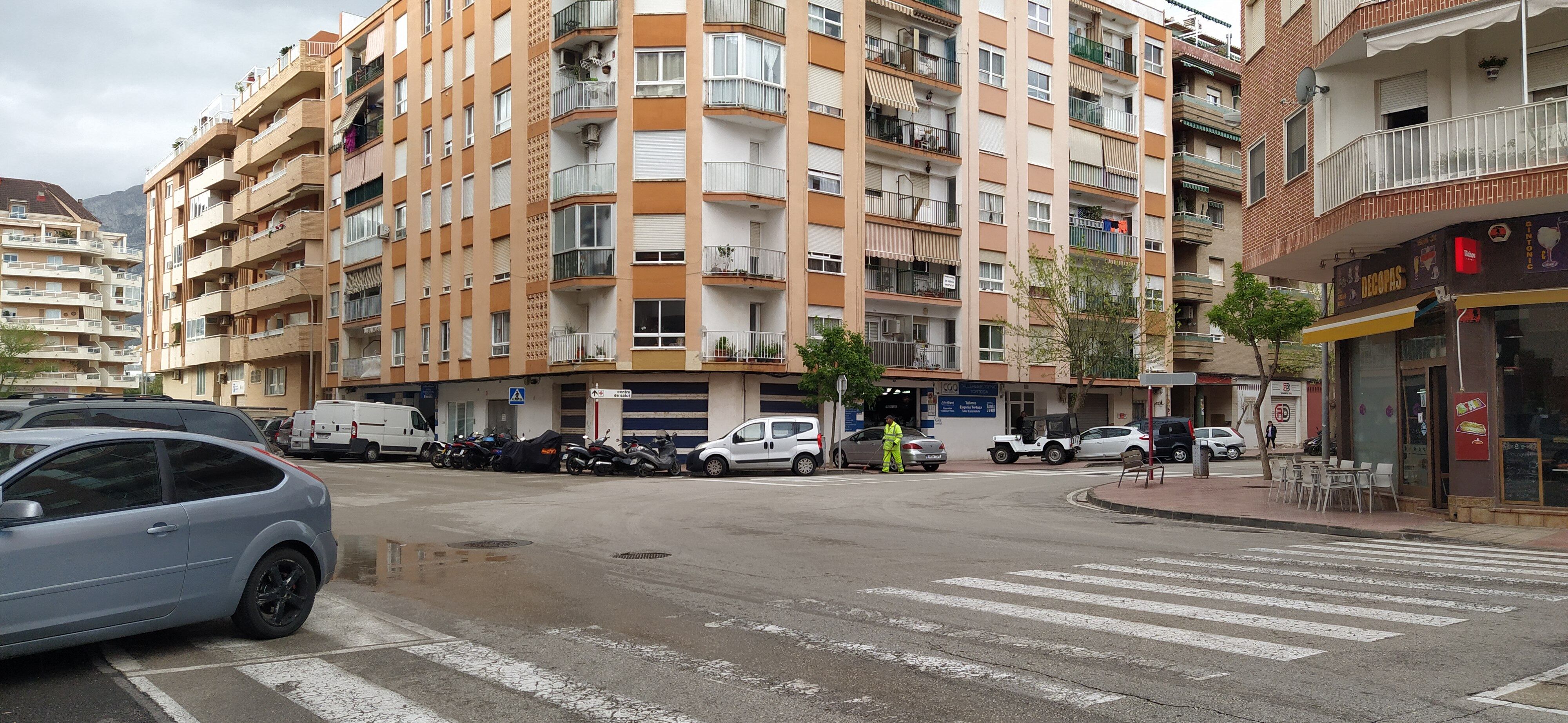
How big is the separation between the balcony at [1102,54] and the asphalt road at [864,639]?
1488 inches

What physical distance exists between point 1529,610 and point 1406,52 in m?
12.2

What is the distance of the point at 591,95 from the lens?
36.8 metres

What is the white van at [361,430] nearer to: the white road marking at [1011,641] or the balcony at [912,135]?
the balcony at [912,135]

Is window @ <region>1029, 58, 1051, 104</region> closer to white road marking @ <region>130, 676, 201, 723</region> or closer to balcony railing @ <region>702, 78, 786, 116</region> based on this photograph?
balcony railing @ <region>702, 78, 786, 116</region>

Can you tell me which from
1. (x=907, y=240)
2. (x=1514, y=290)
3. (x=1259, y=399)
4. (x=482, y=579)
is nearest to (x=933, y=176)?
(x=907, y=240)

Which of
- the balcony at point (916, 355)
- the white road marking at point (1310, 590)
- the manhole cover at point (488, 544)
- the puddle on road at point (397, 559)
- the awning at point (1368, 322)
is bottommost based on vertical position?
the manhole cover at point (488, 544)

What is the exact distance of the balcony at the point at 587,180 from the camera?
120ft

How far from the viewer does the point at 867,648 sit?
277 inches

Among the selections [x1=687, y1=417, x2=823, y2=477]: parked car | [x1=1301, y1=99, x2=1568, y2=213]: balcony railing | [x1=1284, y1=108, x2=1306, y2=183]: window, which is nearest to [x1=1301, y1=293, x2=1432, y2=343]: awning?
[x1=1301, y1=99, x2=1568, y2=213]: balcony railing

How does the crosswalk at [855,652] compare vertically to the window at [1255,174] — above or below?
below

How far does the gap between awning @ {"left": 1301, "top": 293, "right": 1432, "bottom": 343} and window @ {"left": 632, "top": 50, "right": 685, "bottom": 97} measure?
22.4m

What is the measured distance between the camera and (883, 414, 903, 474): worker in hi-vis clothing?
32.5m

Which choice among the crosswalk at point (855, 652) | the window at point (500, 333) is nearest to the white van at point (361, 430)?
the window at point (500, 333)

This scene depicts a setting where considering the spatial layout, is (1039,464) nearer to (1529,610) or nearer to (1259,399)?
(1259,399)
